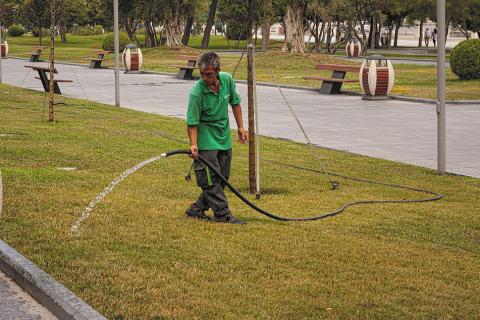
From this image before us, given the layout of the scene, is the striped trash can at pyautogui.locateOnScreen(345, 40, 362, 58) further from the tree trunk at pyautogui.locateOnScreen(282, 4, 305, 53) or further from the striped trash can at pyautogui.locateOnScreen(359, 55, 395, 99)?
the striped trash can at pyautogui.locateOnScreen(359, 55, 395, 99)

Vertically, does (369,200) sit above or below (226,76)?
below

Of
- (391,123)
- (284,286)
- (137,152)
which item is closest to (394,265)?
(284,286)

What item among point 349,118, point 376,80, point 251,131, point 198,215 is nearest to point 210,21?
point 376,80

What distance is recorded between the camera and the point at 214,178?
30.0 ft

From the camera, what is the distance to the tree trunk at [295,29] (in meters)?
54.7

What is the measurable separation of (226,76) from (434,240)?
85.7 inches

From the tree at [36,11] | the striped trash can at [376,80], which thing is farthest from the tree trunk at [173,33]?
the striped trash can at [376,80]

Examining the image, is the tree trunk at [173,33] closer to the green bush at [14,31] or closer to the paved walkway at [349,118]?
the paved walkway at [349,118]

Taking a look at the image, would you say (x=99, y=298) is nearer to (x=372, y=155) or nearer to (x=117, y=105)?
(x=372, y=155)

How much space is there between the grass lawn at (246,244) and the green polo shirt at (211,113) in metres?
0.70

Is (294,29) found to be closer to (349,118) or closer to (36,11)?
(36,11)

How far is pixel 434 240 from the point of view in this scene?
29.3ft

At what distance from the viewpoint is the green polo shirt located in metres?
8.87

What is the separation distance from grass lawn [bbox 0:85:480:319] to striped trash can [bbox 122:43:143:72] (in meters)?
29.3
